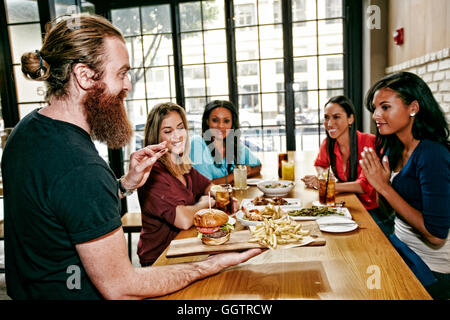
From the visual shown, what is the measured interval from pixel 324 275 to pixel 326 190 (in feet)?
2.73

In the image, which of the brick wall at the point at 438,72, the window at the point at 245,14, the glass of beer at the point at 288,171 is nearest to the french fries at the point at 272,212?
the glass of beer at the point at 288,171

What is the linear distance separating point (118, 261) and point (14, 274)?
36 centimetres

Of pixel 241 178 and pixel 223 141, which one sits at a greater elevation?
pixel 223 141

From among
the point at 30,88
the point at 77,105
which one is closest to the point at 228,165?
the point at 77,105

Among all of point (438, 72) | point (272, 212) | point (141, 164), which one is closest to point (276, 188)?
point (272, 212)

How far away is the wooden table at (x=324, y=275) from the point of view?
98cm

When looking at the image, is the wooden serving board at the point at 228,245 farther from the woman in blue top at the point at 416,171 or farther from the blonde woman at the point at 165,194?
the woman in blue top at the point at 416,171

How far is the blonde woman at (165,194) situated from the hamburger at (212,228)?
1.24 ft

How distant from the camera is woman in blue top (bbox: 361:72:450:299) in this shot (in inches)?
60.9

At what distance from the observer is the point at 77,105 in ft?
3.31

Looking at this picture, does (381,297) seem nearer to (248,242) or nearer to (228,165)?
(248,242)

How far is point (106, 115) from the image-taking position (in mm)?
1061

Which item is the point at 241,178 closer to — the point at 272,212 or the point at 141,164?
the point at 272,212

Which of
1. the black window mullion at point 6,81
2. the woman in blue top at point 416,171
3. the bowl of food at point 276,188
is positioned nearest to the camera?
the woman in blue top at point 416,171
